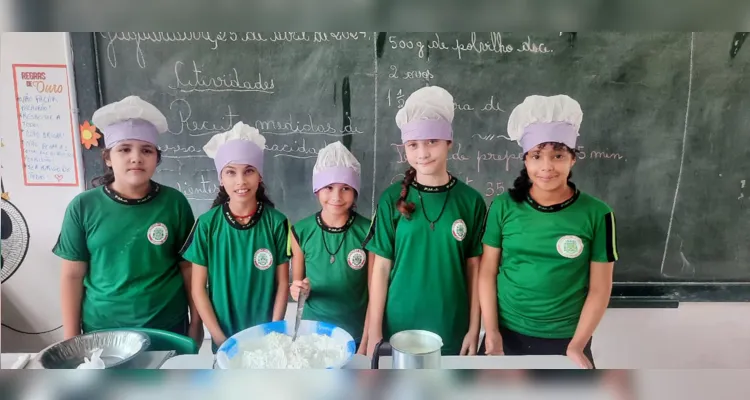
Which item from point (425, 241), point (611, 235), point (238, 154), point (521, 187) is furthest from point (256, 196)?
→ point (611, 235)

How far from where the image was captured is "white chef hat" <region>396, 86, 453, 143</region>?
0.83m

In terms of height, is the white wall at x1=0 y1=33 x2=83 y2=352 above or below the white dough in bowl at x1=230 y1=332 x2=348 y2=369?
above

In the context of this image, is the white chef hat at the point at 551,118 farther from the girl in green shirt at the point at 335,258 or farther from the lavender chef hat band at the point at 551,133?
the girl in green shirt at the point at 335,258

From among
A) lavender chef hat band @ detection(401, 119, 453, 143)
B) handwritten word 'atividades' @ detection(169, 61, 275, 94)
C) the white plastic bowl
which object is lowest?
the white plastic bowl

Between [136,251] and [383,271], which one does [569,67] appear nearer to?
[383,271]

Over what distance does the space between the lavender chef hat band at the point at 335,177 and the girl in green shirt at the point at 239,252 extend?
0.09 m

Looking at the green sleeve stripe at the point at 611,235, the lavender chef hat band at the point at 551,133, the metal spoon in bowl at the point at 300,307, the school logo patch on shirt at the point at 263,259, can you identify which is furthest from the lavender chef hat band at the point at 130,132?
the green sleeve stripe at the point at 611,235

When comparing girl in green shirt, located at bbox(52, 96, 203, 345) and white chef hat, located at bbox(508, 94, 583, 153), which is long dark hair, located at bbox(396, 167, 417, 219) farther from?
girl in green shirt, located at bbox(52, 96, 203, 345)

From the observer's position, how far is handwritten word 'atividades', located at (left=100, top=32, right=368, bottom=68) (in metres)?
0.81

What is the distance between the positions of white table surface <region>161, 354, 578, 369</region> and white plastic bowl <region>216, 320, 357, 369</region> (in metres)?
0.03

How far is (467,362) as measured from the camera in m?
0.87

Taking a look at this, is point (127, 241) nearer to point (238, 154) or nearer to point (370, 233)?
point (238, 154)

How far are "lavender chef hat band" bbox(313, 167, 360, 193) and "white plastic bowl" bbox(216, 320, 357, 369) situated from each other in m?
0.24

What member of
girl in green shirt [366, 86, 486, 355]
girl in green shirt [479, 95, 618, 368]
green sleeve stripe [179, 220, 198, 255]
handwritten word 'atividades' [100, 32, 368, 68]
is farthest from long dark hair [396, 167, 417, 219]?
green sleeve stripe [179, 220, 198, 255]
